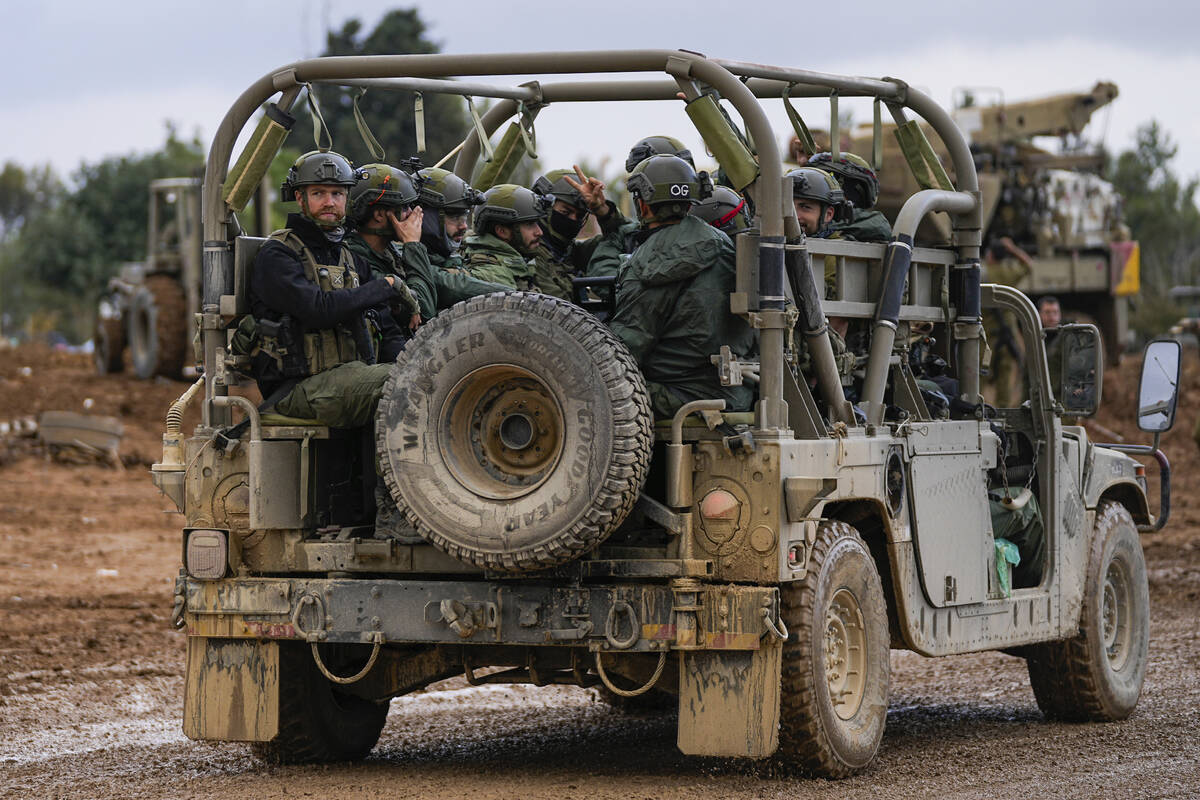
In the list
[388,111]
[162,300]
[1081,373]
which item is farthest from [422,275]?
[388,111]

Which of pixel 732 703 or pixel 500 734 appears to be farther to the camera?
pixel 500 734

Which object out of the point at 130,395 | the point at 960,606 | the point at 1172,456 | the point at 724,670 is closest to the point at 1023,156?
the point at 1172,456

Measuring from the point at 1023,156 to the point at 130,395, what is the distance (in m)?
12.5

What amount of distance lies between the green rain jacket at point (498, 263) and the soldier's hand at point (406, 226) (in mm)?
341

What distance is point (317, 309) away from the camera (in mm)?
7262

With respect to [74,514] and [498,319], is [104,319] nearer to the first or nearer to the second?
[74,514]

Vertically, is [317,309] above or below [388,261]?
below

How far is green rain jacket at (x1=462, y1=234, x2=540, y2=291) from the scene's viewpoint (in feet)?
27.1

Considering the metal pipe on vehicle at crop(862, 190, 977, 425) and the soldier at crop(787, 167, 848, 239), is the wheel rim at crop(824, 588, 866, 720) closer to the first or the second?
the metal pipe on vehicle at crop(862, 190, 977, 425)

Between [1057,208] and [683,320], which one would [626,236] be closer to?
[683,320]

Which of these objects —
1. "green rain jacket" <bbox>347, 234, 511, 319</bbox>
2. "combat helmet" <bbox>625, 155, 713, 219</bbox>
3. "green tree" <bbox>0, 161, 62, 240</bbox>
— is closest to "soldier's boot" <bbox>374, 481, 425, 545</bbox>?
"green rain jacket" <bbox>347, 234, 511, 319</bbox>

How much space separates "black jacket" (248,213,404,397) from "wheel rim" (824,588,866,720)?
79.2 inches

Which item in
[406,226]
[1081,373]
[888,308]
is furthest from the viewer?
[1081,373]

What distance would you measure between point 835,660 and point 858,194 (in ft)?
8.14
